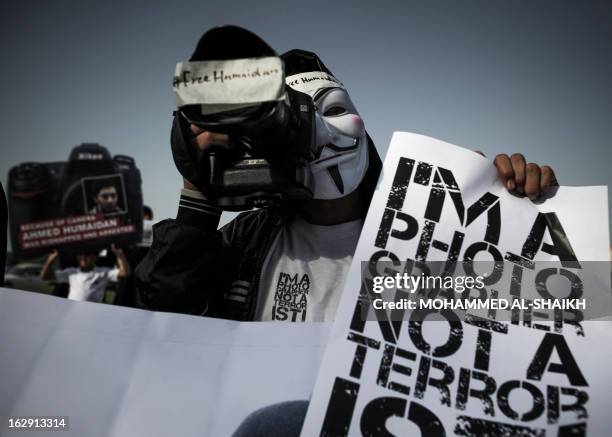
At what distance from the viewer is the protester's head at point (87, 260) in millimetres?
5414

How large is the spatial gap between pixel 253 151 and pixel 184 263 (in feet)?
1.25

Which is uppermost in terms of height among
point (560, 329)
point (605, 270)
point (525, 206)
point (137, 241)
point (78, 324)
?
point (137, 241)

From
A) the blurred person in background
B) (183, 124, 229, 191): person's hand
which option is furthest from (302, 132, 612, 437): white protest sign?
the blurred person in background

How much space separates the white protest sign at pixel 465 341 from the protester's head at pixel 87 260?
532cm

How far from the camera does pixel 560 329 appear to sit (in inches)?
31.8

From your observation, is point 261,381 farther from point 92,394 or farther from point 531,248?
point 531,248

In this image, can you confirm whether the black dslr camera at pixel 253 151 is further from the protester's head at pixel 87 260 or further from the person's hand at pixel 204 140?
the protester's head at pixel 87 260

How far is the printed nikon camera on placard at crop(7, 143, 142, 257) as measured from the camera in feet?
20.4

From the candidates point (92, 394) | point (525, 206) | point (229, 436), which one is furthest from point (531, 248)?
point (92, 394)

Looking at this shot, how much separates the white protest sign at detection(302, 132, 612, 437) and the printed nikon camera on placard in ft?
18.7

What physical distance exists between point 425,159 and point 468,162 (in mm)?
93

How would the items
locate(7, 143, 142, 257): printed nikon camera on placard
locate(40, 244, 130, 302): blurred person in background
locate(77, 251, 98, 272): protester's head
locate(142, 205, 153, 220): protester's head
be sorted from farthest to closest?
1. locate(142, 205, 153, 220): protester's head
2. locate(7, 143, 142, 257): printed nikon camera on placard
3. locate(77, 251, 98, 272): protester's head
4. locate(40, 244, 130, 302): blurred person in background

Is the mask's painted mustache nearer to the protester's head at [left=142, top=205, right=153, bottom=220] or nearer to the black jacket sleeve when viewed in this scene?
the black jacket sleeve

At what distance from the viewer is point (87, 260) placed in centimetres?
551
